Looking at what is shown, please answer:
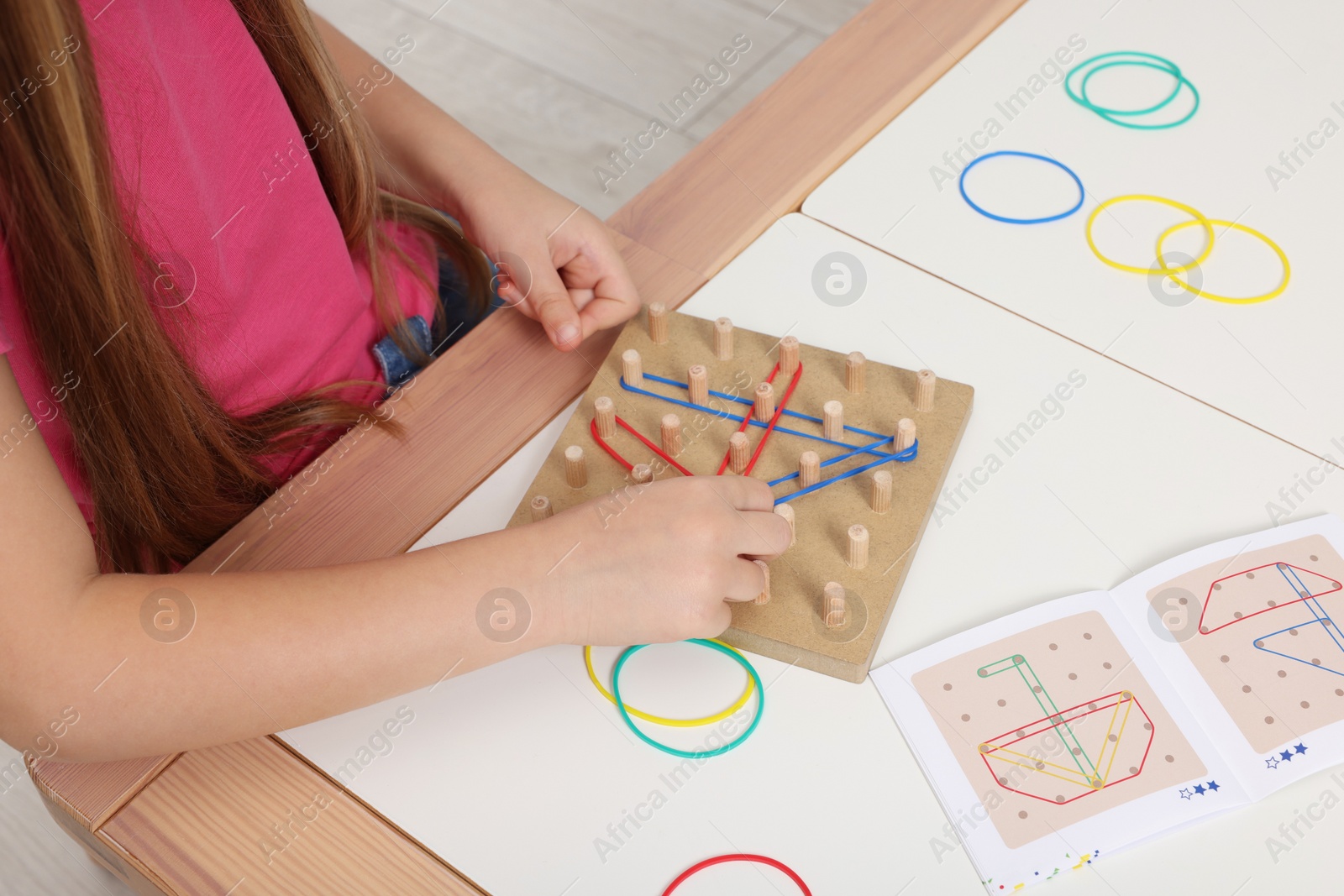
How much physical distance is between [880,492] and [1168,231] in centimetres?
39

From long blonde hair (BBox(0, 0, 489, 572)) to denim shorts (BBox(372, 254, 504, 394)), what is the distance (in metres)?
0.02

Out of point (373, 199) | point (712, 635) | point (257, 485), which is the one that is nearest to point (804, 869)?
point (712, 635)

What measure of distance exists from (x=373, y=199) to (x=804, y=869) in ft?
2.26

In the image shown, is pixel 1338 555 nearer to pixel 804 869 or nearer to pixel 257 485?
pixel 804 869

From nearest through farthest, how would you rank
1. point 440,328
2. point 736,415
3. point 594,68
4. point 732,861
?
point 732,861
point 736,415
point 440,328
point 594,68

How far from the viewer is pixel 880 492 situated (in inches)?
30.5

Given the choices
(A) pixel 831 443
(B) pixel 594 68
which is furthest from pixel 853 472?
(B) pixel 594 68

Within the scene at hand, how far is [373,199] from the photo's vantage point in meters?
1.00

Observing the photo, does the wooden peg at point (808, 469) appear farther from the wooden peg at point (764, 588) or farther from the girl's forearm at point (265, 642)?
the girl's forearm at point (265, 642)

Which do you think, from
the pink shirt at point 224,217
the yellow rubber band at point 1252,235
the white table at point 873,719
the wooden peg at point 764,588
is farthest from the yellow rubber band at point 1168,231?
the pink shirt at point 224,217

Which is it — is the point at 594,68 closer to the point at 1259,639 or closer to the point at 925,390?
the point at 925,390

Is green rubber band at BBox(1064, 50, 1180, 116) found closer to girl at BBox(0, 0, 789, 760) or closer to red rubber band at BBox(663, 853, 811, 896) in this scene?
girl at BBox(0, 0, 789, 760)

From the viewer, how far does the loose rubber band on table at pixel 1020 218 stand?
3.16 feet

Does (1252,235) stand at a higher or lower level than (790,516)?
higher
